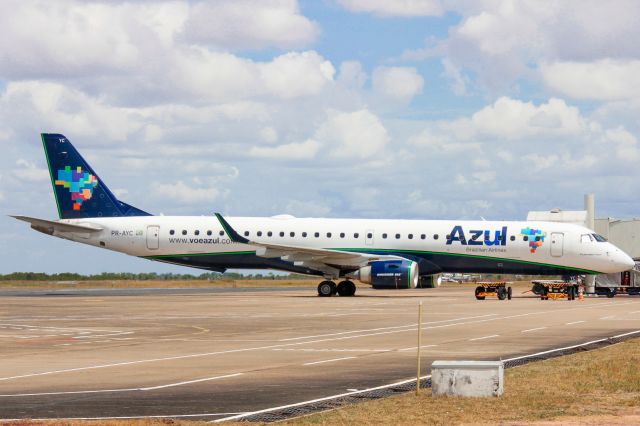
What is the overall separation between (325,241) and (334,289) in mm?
2784

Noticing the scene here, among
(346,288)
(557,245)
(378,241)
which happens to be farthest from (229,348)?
(346,288)

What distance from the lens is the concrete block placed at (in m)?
15.9

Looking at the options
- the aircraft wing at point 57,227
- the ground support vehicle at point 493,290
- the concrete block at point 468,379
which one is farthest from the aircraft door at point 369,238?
the concrete block at point 468,379

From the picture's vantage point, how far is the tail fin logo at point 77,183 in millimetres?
63594

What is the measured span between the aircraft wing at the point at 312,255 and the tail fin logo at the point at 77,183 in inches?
384

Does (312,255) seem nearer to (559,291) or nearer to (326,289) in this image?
(326,289)

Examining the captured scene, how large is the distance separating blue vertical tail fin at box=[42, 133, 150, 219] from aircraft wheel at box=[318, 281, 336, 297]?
1145cm

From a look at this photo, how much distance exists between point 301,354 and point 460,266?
3577 centimetres

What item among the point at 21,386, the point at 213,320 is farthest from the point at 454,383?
the point at 213,320

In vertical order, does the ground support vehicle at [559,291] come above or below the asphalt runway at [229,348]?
above

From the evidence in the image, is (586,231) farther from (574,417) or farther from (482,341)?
(574,417)

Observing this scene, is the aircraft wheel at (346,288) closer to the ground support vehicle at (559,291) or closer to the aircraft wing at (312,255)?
the aircraft wing at (312,255)

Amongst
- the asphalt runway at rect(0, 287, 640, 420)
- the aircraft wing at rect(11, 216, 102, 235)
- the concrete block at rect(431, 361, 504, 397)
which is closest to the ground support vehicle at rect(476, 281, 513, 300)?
the asphalt runway at rect(0, 287, 640, 420)

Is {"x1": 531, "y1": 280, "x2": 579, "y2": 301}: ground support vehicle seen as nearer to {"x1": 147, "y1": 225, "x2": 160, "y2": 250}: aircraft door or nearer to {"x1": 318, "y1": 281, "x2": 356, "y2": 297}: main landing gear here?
{"x1": 318, "y1": 281, "x2": 356, "y2": 297}: main landing gear
